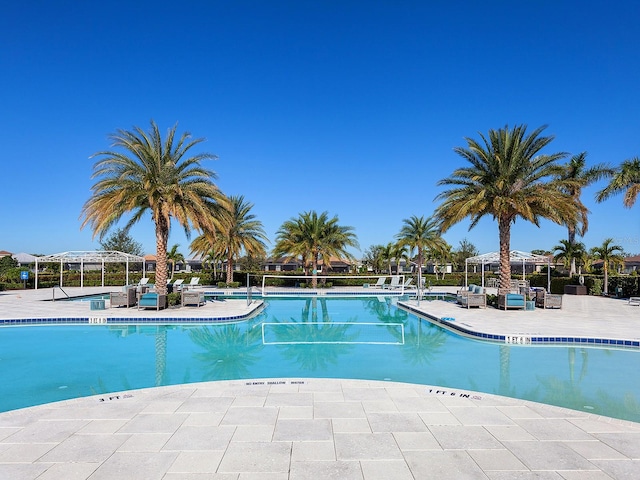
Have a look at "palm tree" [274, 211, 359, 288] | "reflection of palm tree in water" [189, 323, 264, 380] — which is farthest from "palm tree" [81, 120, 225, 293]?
"palm tree" [274, 211, 359, 288]

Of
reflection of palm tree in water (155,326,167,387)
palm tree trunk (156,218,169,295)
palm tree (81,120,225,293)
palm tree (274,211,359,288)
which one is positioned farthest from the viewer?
palm tree (274,211,359,288)

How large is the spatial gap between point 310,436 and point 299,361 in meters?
4.52

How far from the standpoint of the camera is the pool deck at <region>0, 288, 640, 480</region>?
367 cm

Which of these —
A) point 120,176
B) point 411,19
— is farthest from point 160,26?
point 411,19

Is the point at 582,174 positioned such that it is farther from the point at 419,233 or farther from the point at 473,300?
the point at 473,300

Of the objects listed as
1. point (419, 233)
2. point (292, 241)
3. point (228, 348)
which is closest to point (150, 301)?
point (228, 348)

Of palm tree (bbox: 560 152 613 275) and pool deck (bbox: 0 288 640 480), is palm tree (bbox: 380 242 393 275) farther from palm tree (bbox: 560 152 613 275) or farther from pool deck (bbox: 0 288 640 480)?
pool deck (bbox: 0 288 640 480)

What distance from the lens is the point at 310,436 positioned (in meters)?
4.42

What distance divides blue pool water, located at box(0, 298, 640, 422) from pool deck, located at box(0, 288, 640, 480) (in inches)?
53.0

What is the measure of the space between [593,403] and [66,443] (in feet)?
21.7

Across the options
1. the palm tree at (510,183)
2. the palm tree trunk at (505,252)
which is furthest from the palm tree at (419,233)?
the palm tree at (510,183)

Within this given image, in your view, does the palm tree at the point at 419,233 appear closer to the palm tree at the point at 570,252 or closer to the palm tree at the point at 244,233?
the palm tree at the point at 570,252

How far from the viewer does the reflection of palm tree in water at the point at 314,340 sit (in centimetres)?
902

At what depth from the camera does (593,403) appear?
6.14m
